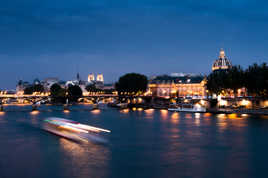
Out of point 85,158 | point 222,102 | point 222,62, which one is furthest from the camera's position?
point 222,62

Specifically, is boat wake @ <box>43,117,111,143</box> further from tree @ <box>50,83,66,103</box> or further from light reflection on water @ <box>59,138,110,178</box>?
tree @ <box>50,83,66,103</box>

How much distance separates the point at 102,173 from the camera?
20.3 meters

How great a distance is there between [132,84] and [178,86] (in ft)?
112

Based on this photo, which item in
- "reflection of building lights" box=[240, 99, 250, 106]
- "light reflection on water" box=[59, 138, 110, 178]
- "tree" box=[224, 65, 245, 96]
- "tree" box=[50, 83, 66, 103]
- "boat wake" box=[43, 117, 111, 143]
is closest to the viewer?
"light reflection on water" box=[59, 138, 110, 178]

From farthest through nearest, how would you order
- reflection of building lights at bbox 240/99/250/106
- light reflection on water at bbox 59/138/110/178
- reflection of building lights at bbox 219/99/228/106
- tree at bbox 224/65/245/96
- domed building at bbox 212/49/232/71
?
domed building at bbox 212/49/232/71
reflection of building lights at bbox 219/99/228/106
reflection of building lights at bbox 240/99/250/106
tree at bbox 224/65/245/96
light reflection on water at bbox 59/138/110/178

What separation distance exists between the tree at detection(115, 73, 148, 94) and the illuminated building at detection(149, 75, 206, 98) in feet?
71.3

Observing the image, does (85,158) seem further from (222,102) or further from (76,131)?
(222,102)

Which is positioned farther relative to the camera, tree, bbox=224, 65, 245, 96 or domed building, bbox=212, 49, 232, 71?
domed building, bbox=212, 49, 232, 71

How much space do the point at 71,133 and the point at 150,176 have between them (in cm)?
1351

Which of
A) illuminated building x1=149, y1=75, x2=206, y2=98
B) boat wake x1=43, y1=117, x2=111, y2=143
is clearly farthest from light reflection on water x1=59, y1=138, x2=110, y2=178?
illuminated building x1=149, y1=75, x2=206, y2=98

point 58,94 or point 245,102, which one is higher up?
point 58,94

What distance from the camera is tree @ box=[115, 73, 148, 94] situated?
9819 cm

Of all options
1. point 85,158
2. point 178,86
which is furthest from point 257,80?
point 178,86

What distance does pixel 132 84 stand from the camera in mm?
97875
